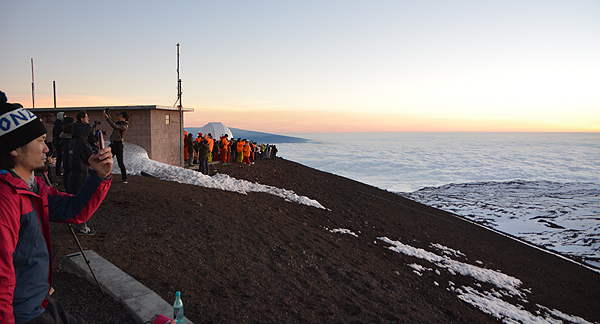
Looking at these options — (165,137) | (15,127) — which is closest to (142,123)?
(165,137)

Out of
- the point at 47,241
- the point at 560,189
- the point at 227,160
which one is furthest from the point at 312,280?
the point at 560,189

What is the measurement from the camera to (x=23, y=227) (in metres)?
1.69

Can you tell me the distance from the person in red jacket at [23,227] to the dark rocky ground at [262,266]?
39 centimetres

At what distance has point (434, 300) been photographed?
22.1ft

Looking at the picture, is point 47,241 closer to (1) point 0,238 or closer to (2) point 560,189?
(1) point 0,238

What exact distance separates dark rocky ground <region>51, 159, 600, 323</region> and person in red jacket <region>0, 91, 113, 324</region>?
390 millimetres

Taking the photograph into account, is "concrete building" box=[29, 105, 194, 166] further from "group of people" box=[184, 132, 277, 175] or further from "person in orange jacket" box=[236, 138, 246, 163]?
"person in orange jacket" box=[236, 138, 246, 163]

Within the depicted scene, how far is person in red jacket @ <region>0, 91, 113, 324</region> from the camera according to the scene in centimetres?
156

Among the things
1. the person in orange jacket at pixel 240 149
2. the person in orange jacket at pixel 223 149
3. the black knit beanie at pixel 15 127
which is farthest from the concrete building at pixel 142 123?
the black knit beanie at pixel 15 127

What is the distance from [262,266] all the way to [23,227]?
4.45 metres

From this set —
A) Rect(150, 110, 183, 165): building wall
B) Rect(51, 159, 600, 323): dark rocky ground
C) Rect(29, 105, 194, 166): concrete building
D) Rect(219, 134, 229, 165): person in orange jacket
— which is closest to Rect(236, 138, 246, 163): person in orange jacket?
Rect(219, 134, 229, 165): person in orange jacket

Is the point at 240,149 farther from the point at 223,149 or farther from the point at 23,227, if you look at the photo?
the point at 23,227

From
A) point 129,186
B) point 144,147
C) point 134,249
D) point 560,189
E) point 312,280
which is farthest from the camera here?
point 560,189

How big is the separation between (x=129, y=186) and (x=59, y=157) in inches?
118
